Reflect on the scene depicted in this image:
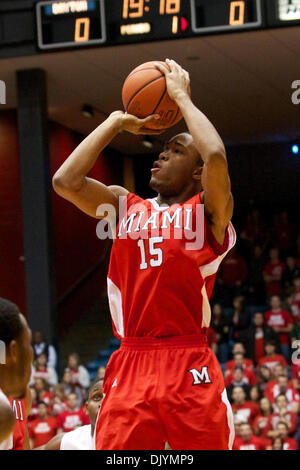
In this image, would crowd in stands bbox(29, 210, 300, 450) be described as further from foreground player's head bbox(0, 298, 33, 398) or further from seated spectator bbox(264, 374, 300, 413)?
foreground player's head bbox(0, 298, 33, 398)

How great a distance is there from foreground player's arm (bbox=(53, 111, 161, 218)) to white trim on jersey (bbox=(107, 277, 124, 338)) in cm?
37

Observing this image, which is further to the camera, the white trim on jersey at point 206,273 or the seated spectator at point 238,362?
the seated spectator at point 238,362

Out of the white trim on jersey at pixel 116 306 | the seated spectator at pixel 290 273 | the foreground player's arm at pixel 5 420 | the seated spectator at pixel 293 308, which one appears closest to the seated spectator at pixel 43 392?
the seated spectator at pixel 293 308

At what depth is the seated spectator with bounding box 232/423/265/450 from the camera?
8859 mm

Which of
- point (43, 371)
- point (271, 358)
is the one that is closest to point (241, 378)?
point (271, 358)

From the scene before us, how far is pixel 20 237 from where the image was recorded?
15.1 meters

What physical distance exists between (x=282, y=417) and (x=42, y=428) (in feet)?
9.22

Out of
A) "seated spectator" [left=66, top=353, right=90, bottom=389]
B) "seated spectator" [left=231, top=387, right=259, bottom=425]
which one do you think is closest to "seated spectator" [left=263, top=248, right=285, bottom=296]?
"seated spectator" [left=66, top=353, right=90, bottom=389]

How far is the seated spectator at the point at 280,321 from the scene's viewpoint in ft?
40.2

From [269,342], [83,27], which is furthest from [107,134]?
[269,342]

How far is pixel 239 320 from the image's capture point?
12.7m

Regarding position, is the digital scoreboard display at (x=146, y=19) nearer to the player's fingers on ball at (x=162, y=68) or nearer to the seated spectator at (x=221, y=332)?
the seated spectator at (x=221, y=332)

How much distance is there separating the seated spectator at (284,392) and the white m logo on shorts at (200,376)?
20.8 ft
